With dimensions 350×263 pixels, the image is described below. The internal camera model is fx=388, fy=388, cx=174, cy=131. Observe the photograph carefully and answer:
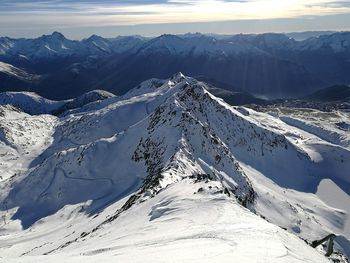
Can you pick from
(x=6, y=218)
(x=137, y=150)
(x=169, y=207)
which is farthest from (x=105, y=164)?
(x=169, y=207)

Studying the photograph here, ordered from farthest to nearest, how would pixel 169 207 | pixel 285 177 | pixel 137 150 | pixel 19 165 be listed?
pixel 19 165 → pixel 285 177 → pixel 137 150 → pixel 169 207

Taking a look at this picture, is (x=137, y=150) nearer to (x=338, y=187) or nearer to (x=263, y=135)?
(x=263, y=135)

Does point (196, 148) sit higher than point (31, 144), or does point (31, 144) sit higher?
point (196, 148)

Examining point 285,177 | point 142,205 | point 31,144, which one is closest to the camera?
point 142,205

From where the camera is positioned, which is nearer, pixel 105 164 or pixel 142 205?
pixel 142 205

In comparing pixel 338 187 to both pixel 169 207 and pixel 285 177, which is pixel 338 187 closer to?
pixel 285 177

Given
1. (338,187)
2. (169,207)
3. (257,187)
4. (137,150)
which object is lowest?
(338,187)
